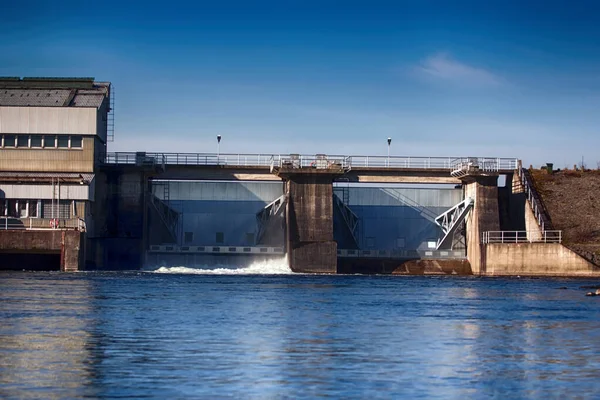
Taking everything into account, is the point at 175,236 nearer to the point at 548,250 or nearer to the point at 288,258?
the point at 288,258

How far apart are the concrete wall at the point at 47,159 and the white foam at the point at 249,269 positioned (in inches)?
430

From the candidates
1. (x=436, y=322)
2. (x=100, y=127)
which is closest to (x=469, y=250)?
(x=100, y=127)

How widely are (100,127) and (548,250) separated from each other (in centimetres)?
3924

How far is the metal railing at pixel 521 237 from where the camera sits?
91863 millimetres

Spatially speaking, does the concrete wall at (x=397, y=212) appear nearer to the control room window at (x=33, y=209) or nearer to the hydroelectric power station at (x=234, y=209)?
the hydroelectric power station at (x=234, y=209)

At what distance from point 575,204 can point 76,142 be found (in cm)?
4407

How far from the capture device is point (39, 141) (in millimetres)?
91500

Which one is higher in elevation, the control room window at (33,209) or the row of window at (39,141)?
the row of window at (39,141)

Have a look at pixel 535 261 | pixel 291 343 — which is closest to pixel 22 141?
pixel 535 261

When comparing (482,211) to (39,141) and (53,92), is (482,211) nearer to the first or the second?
(39,141)

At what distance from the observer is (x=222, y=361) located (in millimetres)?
31125

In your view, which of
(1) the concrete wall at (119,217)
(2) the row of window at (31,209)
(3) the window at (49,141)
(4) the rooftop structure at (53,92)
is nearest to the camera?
(2) the row of window at (31,209)

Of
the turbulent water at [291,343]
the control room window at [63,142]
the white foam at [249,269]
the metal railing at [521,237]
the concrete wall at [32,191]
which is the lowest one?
the turbulent water at [291,343]

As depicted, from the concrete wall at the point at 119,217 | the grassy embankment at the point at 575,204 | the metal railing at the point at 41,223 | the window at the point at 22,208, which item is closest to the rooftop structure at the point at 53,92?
the concrete wall at the point at 119,217
